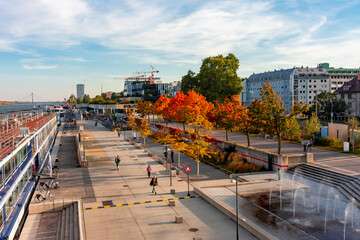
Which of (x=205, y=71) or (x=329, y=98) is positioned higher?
(x=205, y=71)

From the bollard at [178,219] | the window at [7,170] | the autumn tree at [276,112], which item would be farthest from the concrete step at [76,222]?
the autumn tree at [276,112]

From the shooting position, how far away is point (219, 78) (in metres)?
70.1

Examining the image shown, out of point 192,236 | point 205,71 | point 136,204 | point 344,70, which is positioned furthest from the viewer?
point 344,70

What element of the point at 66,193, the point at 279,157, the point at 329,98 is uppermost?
the point at 329,98

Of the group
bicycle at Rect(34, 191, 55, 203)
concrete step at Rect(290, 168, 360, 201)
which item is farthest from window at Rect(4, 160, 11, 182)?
concrete step at Rect(290, 168, 360, 201)

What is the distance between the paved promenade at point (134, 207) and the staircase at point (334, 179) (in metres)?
7.10

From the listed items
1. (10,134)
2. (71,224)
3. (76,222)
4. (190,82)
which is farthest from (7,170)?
(190,82)

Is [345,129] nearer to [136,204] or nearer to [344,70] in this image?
[136,204]

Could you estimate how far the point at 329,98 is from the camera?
88.4 metres

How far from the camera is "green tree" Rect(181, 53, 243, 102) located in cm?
6975

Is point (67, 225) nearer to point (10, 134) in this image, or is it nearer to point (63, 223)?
point (63, 223)

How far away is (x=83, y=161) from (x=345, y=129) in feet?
112

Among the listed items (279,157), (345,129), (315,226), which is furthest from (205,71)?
(315,226)

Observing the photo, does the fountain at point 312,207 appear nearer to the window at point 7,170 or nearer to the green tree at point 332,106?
the window at point 7,170
